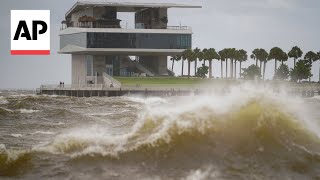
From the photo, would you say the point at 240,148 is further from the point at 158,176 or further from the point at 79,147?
the point at 79,147

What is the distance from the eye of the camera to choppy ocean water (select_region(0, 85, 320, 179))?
13.7 m

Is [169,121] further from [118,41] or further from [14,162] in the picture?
[118,41]

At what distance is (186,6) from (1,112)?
351ft

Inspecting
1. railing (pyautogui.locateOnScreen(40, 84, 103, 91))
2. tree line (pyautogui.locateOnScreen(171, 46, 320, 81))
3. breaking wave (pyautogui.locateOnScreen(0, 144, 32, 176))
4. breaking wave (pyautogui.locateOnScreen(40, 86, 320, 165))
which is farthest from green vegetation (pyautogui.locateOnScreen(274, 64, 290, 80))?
breaking wave (pyautogui.locateOnScreen(0, 144, 32, 176))

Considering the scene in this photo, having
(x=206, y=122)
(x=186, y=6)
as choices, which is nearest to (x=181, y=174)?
(x=206, y=122)

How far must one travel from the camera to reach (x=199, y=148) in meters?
15.0

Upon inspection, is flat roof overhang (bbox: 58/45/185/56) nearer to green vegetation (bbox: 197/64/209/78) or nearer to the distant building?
the distant building

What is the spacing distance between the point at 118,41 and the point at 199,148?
128 metres

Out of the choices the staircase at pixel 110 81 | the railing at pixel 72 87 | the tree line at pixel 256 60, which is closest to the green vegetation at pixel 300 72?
the tree line at pixel 256 60

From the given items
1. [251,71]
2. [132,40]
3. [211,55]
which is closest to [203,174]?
[132,40]

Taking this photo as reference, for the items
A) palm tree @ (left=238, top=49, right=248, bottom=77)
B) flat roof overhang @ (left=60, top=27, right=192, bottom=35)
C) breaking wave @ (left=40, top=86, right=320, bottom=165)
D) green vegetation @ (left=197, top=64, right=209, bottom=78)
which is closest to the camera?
breaking wave @ (left=40, top=86, right=320, bottom=165)

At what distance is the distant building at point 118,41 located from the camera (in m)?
142

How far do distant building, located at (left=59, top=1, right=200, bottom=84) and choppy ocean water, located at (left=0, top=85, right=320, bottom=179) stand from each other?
4944 inches

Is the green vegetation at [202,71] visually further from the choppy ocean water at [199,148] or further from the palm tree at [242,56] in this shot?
the choppy ocean water at [199,148]
